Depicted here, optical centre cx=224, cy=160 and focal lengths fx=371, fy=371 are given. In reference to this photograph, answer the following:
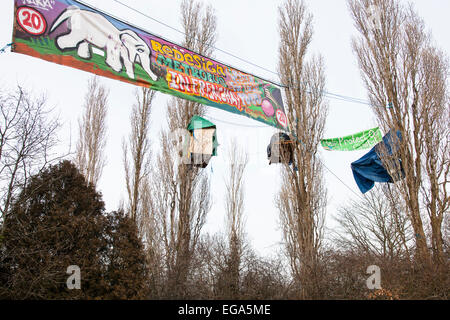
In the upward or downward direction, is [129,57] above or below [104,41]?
below

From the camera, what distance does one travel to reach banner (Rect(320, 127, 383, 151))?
391 inches

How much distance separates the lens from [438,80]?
10781mm

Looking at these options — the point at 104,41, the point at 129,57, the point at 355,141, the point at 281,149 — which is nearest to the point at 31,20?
the point at 104,41

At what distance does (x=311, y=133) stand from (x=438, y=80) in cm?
414

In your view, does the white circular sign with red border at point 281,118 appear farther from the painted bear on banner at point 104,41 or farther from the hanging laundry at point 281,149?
the painted bear on banner at point 104,41

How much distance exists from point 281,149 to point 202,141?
222 centimetres

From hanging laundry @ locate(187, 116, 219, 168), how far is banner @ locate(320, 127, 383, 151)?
3030 mm

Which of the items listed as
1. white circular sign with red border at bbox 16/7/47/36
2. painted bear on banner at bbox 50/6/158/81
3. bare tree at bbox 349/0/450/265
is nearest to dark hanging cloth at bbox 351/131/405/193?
bare tree at bbox 349/0/450/265

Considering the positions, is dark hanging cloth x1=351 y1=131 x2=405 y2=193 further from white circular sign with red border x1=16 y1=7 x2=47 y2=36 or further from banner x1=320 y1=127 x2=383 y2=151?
white circular sign with red border x1=16 y1=7 x2=47 y2=36

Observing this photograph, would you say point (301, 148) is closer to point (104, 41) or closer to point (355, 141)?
point (355, 141)

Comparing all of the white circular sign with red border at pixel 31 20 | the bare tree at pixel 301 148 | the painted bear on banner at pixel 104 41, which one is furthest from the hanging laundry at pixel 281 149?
the white circular sign with red border at pixel 31 20

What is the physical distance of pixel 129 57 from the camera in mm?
7117
